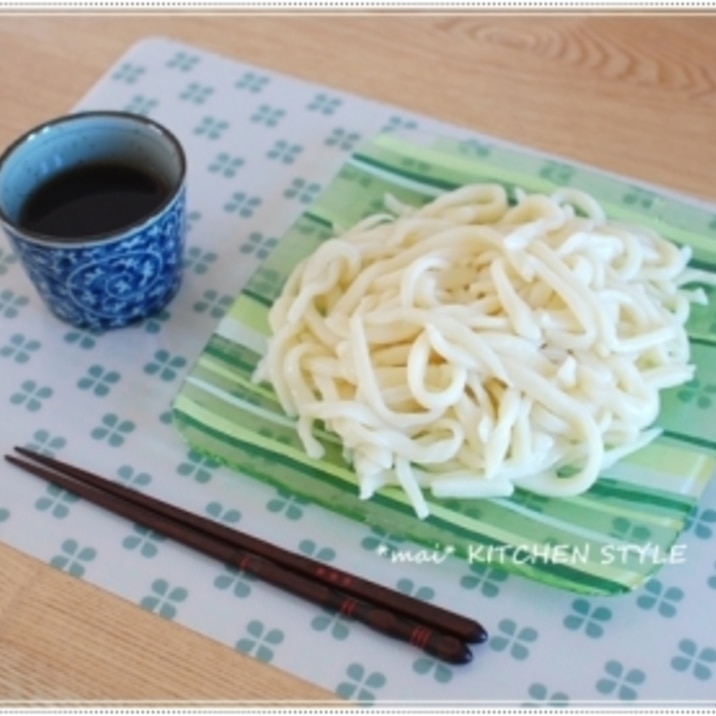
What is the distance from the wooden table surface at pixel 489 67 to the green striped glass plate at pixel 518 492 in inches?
3.4

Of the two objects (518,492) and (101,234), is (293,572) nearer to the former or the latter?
(518,492)

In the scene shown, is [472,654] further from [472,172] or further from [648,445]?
[472,172]

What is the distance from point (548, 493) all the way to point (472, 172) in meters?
0.37

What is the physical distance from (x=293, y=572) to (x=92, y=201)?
37cm

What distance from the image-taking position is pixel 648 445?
908 mm

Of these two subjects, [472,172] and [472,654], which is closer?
[472,654]

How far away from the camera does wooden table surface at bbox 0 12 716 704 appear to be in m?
1.19

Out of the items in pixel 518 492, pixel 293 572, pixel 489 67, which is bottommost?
pixel 293 572

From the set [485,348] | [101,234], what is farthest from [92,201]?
[485,348]

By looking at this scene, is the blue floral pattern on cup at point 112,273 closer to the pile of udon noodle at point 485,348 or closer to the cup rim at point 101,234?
the cup rim at point 101,234

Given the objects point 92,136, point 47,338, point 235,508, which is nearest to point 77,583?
point 235,508

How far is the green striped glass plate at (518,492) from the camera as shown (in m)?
0.85

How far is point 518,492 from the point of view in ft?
2.91

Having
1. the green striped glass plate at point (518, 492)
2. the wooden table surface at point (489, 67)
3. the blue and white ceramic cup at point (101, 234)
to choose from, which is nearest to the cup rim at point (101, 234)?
the blue and white ceramic cup at point (101, 234)
